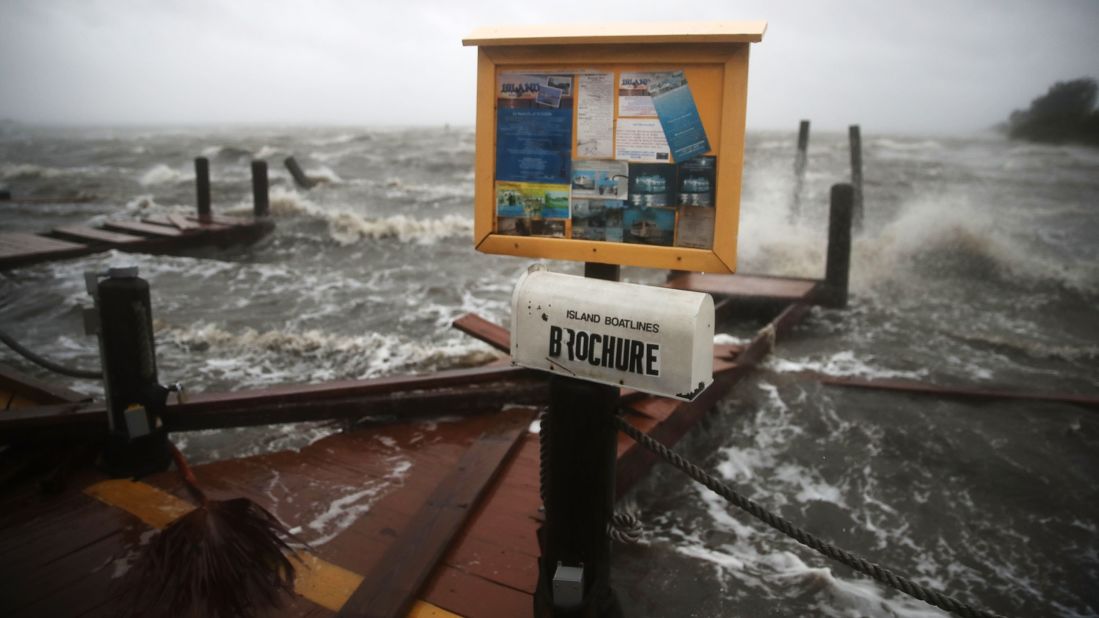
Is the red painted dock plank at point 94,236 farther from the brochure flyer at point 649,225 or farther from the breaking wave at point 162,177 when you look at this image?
the breaking wave at point 162,177

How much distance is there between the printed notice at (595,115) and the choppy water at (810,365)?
224 centimetres

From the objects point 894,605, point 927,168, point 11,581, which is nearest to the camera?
point 11,581

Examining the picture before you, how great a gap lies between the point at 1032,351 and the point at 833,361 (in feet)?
8.59

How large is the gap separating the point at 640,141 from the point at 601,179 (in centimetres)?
15

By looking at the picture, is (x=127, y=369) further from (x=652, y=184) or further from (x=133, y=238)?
(x=133, y=238)

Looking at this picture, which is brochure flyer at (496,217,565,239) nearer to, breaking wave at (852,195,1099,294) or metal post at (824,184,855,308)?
metal post at (824,184,855,308)

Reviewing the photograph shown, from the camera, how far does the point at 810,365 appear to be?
6703mm

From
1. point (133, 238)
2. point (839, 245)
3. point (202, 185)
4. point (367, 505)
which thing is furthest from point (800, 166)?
point (367, 505)

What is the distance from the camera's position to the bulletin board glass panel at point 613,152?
5.57 feet

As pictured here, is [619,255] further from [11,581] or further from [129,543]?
[11,581]

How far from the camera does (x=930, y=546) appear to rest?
3.79m

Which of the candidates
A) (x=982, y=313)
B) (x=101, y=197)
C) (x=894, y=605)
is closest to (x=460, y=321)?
(x=894, y=605)

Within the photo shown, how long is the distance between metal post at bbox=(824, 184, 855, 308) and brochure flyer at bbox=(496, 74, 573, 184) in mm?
7446

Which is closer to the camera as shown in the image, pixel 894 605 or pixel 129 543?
pixel 129 543
